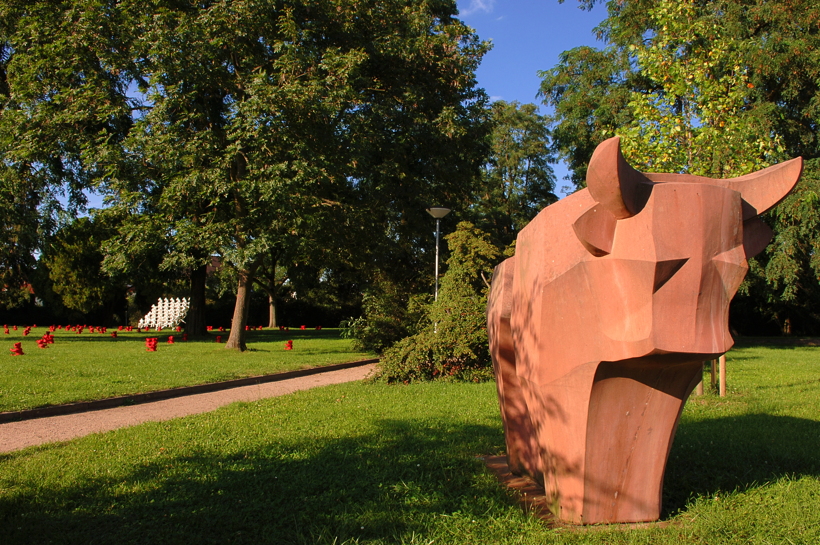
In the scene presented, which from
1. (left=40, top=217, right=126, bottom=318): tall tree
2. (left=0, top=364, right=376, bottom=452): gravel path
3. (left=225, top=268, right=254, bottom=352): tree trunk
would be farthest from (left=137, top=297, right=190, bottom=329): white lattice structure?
(left=0, top=364, right=376, bottom=452): gravel path

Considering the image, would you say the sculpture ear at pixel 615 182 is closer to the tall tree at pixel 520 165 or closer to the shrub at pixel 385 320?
the shrub at pixel 385 320

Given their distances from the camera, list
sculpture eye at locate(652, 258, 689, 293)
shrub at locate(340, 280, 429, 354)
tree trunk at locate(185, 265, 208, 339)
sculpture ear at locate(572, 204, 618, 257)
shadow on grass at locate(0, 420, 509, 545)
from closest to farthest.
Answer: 1. sculpture eye at locate(652, 258, 689, 293)
2. sculpture ear at locate(572, 204, 618, 257)
3. shadow on grass at locate(0, 420, 509, 545)
4. shrub at locate(340, 280, 429, 354)
5. tree trunk at locate(185, 265, 208, 339)

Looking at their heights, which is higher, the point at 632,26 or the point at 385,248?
the point at 632,26

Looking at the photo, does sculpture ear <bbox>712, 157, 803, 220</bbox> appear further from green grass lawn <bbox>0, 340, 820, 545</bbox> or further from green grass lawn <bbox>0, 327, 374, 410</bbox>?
green grass lawn <bbox>0, 327, 374, 410</bbox>

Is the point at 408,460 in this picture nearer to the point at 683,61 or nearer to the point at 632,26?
the point at 683,61

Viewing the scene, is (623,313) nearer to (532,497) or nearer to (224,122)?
(532,497)

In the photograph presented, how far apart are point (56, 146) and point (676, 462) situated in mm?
17393

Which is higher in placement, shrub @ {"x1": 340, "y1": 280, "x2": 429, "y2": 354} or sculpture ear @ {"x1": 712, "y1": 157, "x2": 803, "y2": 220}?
sculpture ear @ {"x1": 712, "y1": 157, "x2": 803, "y2": 220}

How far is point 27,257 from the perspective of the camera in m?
21.3

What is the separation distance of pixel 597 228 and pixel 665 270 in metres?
0.44

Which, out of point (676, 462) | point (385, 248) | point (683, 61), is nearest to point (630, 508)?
point (676, 462)

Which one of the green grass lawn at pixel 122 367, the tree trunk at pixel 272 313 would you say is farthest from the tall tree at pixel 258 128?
the tree trunk at pixel 272 313

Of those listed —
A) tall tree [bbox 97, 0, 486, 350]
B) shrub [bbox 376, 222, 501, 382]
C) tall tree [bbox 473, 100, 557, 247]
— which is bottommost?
shrub [bbox 376, 222, 501, 382]

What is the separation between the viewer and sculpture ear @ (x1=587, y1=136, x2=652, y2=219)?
3121 mm
